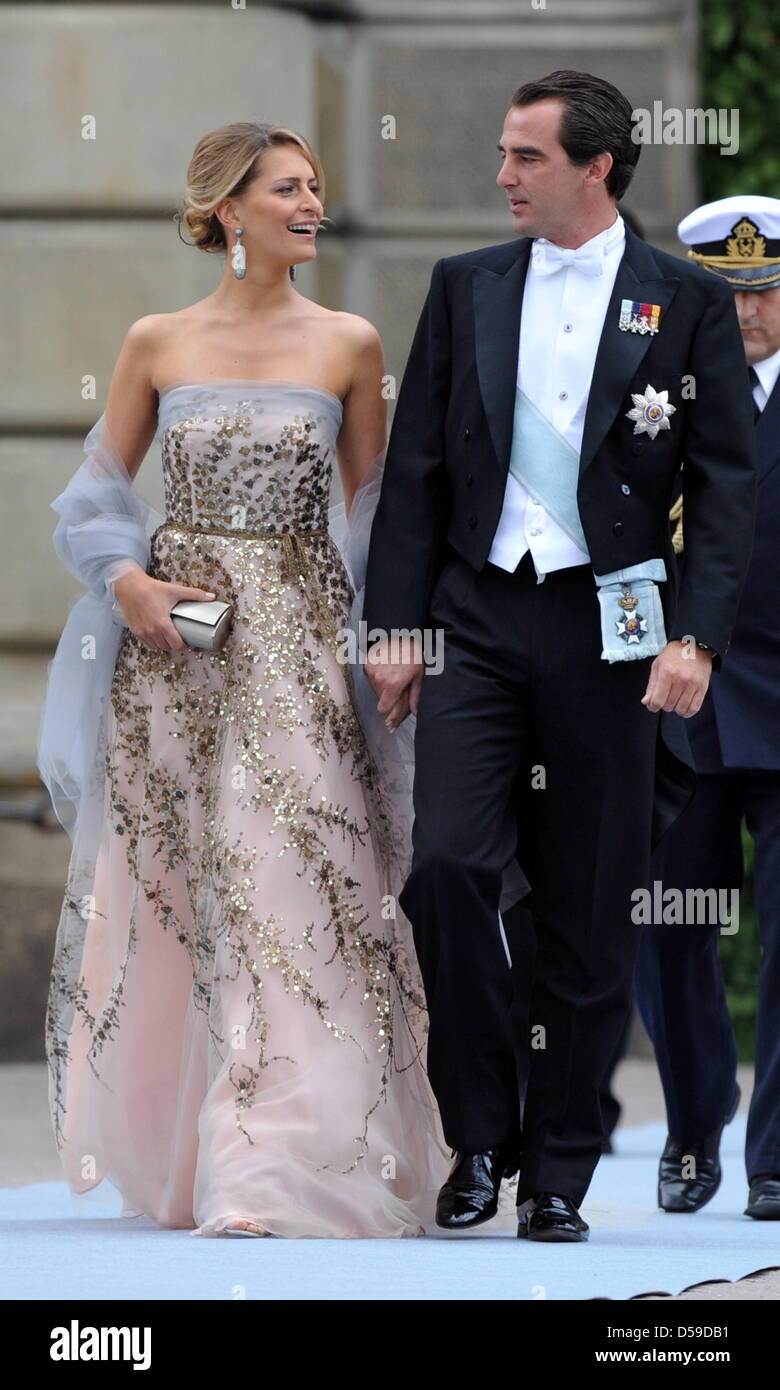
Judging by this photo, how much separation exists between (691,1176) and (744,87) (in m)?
4.41

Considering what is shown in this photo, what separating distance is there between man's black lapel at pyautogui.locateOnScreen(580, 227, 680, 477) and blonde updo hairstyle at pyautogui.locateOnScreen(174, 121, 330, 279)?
2.35 feet

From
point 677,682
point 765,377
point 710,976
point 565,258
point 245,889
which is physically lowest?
point 710,976

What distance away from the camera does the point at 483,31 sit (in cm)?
855

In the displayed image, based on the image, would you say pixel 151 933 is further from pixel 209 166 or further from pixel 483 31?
pixel 483 31

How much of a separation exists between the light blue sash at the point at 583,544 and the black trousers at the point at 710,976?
0.94 meters

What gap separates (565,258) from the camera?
4.76 metres

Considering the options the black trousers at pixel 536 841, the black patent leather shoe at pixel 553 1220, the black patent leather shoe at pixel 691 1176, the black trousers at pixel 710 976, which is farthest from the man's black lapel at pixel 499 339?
the black patent leather shoe at pixel 691 1176

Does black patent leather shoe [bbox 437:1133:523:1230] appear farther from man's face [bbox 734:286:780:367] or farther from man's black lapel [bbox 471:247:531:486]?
man's face [bbox 734:286:780:367]

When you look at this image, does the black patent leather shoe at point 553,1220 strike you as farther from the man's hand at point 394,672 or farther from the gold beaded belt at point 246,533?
the gold beaded belt at point 246,533

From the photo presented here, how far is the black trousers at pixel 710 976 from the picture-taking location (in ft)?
17.8

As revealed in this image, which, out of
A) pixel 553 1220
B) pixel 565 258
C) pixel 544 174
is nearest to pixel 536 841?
pixel 553 1220

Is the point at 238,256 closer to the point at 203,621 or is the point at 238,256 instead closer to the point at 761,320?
the point at 203,621

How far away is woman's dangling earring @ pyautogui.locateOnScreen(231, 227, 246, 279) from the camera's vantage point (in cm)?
506

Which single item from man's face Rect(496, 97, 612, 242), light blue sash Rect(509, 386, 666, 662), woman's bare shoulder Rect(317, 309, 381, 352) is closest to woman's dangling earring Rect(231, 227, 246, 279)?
woman's bare shoulder Rect(317, 309, 381, 352)
